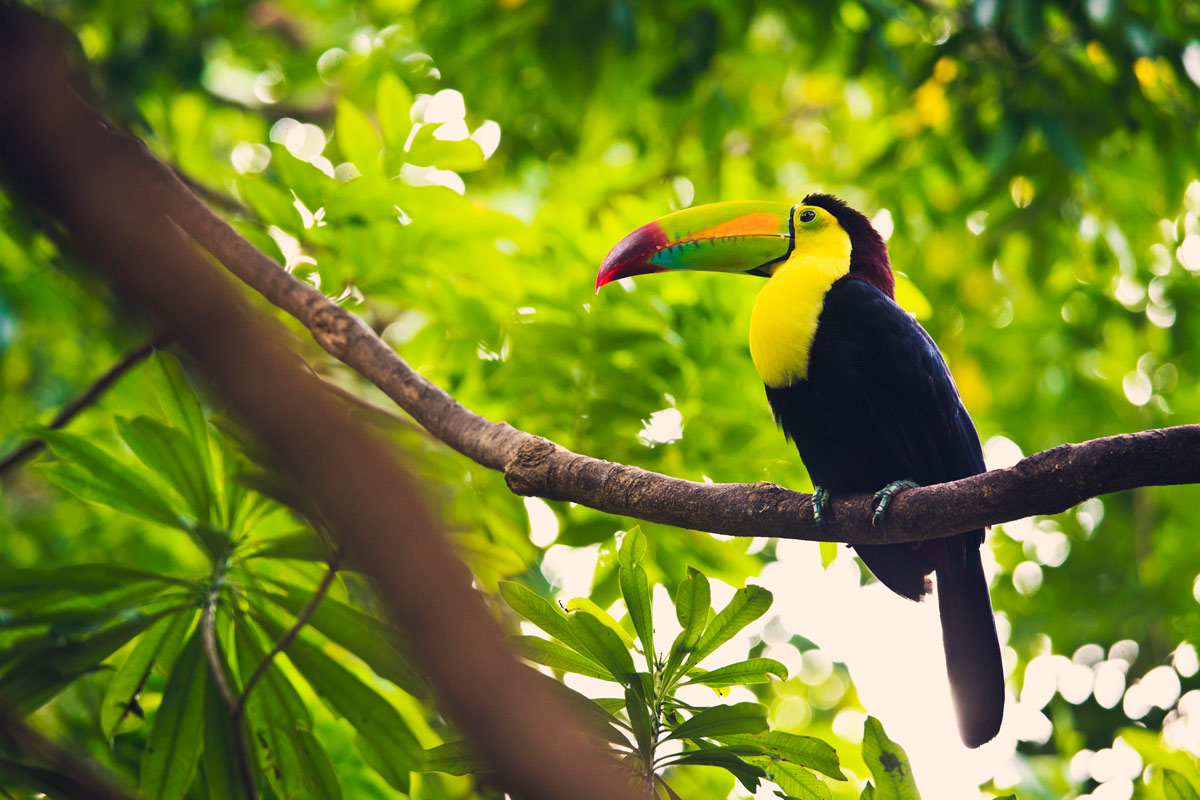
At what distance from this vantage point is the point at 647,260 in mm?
3242

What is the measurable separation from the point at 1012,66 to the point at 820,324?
2.64 m

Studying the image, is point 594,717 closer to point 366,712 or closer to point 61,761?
point 366,712

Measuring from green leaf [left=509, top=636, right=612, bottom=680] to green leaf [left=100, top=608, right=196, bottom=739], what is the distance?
104 cm

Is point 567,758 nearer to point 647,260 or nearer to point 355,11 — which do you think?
point 647,260

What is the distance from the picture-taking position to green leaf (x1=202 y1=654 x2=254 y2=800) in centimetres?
247

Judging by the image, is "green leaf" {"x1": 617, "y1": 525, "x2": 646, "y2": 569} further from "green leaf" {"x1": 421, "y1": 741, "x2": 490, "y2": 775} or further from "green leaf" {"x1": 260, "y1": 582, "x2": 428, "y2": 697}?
"green leaf" {"x1": 260, "y1": 582, "x2": 428, "y2": 697}

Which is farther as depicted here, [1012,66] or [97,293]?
[1012,66]

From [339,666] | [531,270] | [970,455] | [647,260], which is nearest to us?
[339,666]

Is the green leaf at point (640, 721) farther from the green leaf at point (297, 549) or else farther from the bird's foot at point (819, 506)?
the green leaf at point (297, 549)

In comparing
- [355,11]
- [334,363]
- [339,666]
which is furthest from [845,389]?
[355,11]

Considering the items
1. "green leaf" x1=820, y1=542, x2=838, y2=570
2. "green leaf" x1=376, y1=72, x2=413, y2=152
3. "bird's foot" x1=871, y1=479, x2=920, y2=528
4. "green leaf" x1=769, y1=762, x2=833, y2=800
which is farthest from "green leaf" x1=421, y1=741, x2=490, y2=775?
"green leaf" x1=376, y1=72, x2=413, y2=152

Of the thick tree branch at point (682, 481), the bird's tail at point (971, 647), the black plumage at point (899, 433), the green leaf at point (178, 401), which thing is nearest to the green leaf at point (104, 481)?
the green leaf at point (178, 401)

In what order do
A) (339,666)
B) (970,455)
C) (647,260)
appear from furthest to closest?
(647,260) < (970,455) < (339,666)

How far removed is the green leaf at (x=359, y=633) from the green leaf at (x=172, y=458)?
0.34 metres
